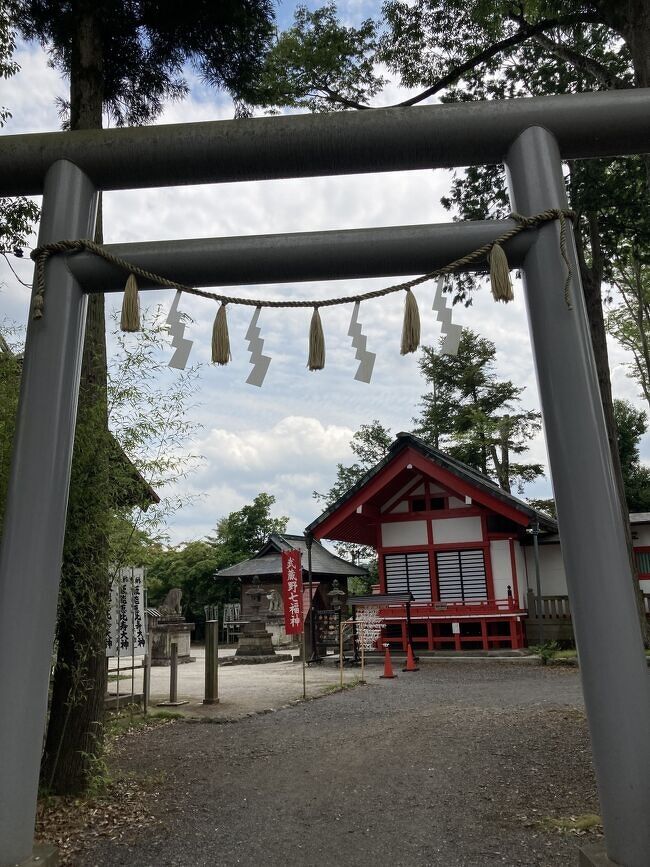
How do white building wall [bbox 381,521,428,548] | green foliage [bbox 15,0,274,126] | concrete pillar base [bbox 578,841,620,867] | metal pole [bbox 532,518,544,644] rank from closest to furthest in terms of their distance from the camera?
concrete pillar base [bbox 578,841,620,867] < green foliage [bbox 15,0,274,126] < metal pole [bbox 532,518,544,644] < white building wall [bbox 381,521,428,548]

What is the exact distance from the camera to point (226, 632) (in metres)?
21.8

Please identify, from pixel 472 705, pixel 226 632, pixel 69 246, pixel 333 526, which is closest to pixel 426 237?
pixel 69 246

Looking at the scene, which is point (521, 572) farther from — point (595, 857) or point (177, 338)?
point (177, 338)

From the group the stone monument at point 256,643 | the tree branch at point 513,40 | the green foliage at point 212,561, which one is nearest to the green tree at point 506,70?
the tree branch at point 513,40

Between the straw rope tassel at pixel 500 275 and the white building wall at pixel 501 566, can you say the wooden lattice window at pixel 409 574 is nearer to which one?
the white building wall at pixel 501 566

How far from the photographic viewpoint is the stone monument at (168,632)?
1515cm

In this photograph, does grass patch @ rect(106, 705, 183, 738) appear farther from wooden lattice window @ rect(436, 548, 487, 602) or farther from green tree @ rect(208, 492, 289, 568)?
green tree @ rect(208, 492, 289, 568)

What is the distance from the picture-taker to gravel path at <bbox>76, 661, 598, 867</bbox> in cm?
330

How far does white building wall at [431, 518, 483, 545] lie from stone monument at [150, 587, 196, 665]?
6.73 m

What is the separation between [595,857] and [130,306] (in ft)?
9.65

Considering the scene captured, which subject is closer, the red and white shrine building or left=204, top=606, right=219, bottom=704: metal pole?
left=204, top=606, right=219, bottom=704: metal pole

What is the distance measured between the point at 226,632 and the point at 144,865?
19.3 metres

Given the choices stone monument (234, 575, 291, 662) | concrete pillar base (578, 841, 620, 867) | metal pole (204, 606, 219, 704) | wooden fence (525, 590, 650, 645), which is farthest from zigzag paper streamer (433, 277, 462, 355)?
stone monument (234, 575, 291, 662)

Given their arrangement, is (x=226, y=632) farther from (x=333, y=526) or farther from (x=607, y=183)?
(x=607, y=183)
